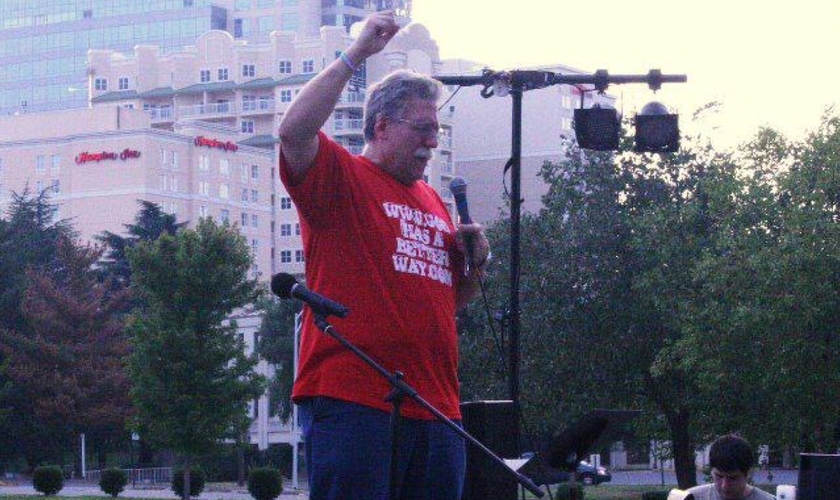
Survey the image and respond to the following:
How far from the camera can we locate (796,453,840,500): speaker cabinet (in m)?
6.00

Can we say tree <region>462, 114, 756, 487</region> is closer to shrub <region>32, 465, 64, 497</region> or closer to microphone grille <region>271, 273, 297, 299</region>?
shrub <region>32, 465, 64, 497</region>

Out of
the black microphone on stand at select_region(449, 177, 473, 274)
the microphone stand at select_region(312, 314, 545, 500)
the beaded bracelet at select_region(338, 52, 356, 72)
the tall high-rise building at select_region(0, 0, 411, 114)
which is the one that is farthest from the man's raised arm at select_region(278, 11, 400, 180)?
the tall high-rise building at select_region(0, 0, 411, 114)

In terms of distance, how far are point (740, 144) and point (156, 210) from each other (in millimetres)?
52656

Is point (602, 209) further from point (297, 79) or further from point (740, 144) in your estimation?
point (297, 79)

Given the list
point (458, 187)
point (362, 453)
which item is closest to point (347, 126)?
point (458, 187)

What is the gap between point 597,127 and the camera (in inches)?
410

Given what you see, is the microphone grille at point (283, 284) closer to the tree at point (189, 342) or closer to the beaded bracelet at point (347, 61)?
the beaded bracelet at point (347, 61)

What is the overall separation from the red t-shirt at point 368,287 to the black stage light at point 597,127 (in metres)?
5.73

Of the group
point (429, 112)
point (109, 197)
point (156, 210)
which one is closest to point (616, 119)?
point (429, 112)

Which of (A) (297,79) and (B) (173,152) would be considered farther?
(A) (297,79)

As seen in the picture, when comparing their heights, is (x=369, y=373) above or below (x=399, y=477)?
above

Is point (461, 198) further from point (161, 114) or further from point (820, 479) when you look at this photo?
point (161, 114)

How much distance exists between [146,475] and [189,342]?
2973 centimetres

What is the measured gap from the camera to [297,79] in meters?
122
